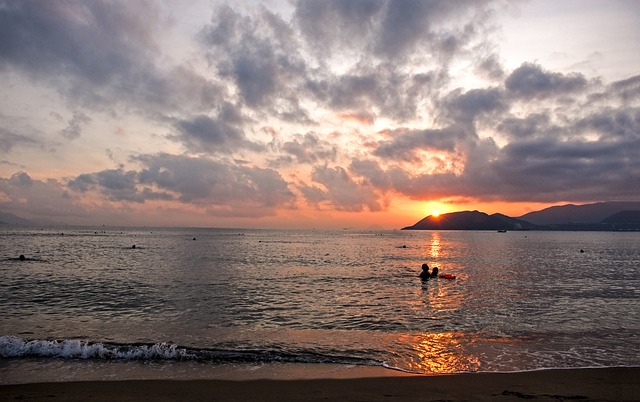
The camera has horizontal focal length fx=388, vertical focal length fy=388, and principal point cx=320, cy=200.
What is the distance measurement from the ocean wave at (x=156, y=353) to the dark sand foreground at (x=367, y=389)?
2.30 meters

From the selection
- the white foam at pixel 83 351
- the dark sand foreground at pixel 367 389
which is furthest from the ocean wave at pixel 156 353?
the dark sand foreground at pixel 367 389

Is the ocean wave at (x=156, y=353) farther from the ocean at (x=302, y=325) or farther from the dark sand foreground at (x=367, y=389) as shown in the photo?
the dark sand foreground at (x=367, y=389)

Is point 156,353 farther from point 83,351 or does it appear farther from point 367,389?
Result: point 367,389

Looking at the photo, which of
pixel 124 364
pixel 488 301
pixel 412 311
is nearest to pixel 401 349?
pixel 412 311

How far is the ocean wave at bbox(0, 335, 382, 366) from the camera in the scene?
14.6 m

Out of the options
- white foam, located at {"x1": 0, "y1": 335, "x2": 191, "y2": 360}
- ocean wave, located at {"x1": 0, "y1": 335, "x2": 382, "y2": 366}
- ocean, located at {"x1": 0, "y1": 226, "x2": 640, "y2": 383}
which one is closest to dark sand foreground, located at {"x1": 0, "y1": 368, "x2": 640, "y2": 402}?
ocean, located at {"x1": 0, "y1": 226, "x2": 640, "y2": 383}

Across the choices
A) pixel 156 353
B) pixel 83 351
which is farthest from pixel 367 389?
pixel 83 351

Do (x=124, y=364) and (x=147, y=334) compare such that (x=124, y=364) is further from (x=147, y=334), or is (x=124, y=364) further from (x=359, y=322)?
(x=359, y=322)

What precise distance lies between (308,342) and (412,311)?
32.3 feet

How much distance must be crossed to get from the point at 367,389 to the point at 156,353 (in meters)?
8.55

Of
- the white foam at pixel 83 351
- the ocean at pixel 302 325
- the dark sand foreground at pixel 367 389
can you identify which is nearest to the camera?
the dark sand foreground at pixel 367 389

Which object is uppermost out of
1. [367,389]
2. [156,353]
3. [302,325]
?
[367,389]

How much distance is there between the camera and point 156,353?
1506cm

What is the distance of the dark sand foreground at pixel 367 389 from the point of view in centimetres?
1073
